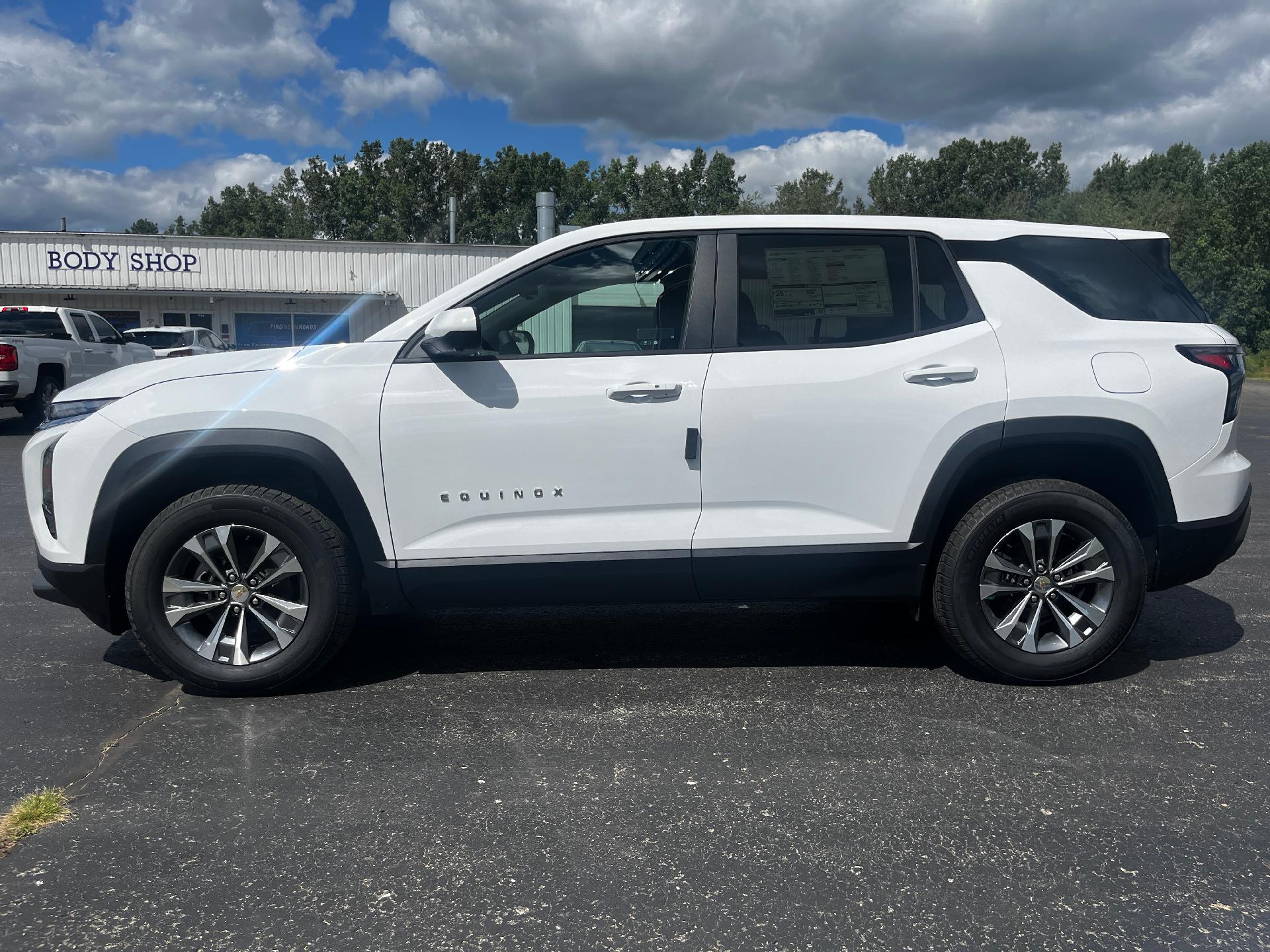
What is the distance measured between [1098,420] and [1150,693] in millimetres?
1106

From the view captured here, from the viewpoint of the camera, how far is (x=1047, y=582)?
3990 millimetres

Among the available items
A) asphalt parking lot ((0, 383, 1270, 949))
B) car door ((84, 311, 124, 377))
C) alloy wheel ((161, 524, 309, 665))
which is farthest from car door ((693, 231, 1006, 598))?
car door ((84, 311, 124, 377))

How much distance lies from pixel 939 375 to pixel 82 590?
Result: 3.35m

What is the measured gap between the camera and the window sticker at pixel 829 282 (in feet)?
13.2

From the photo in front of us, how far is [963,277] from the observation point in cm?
407

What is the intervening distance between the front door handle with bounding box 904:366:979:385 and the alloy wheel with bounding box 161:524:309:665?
245cm

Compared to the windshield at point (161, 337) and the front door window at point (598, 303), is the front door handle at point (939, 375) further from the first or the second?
the windshield at point (161, 337)

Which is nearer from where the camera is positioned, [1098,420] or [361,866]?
[361,866]

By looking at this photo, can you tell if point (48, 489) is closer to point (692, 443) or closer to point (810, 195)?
point (692, 443)

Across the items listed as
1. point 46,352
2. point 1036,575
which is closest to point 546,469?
point 1036,575

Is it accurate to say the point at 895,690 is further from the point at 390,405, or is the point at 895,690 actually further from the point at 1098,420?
the point at 390,405

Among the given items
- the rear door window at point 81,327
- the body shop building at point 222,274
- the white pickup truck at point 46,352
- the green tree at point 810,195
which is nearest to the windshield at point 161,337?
the white pickup truck at point 46,352

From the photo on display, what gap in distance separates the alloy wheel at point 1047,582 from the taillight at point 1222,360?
788 millimetres

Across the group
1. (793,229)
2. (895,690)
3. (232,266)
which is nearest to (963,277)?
(793,229)
